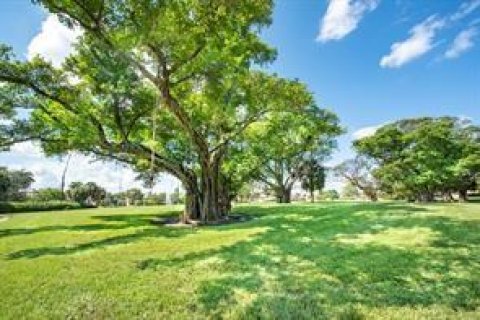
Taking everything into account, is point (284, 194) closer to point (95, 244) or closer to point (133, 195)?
point (133, 195)

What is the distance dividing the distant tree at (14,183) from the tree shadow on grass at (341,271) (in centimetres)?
4673

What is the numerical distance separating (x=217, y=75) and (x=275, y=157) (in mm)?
24011

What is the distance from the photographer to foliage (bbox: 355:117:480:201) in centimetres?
3768

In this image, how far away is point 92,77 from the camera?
56.3 ft

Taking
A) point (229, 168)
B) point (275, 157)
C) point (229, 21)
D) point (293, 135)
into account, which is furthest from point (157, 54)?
point (275, 157)

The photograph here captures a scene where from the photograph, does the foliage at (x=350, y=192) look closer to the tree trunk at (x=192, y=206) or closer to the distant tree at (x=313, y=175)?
the distant tree at (x=313, y=175)

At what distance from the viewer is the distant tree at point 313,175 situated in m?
44.1

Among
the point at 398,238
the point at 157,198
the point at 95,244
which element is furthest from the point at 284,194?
the point at 398,238

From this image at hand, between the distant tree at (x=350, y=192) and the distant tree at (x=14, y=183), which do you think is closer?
the distant tree at (x=14, y=183)

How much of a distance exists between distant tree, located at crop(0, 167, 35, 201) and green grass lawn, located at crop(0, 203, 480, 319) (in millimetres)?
43655

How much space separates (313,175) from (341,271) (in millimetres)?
37845

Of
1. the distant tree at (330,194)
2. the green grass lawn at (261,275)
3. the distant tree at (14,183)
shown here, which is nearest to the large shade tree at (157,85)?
the green grass lawn at (261,275)

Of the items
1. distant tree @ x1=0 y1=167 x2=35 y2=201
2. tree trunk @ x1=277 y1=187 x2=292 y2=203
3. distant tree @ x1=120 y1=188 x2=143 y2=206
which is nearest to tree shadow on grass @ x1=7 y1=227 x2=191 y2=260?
tree trunk @ x1=277 y1=187 x2=292 y2=203

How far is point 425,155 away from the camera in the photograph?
38062 millimetres
